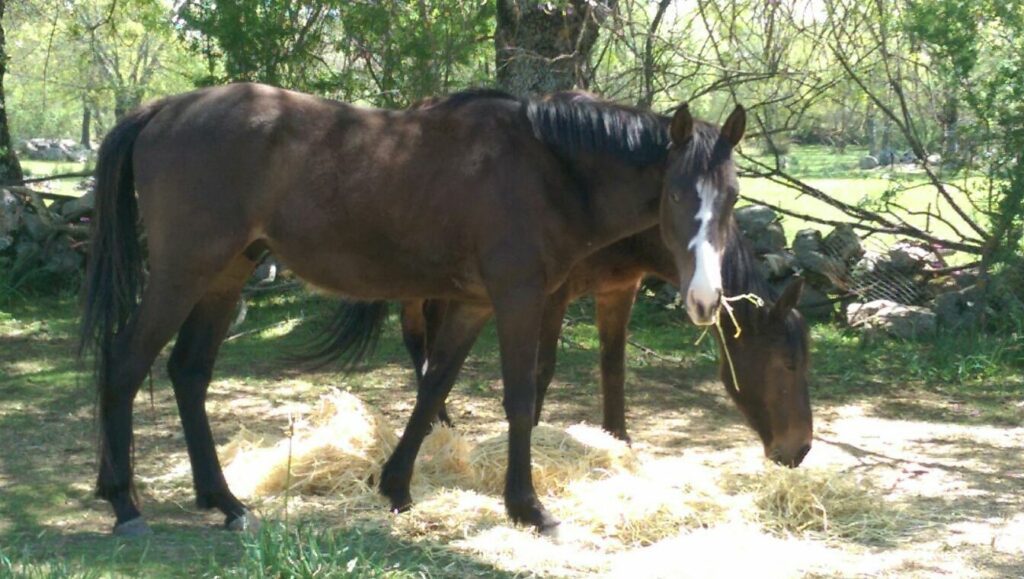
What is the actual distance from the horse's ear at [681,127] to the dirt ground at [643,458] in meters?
1.61

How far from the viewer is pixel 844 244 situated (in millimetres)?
10172

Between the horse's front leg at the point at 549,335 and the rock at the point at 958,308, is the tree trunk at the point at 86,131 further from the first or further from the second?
the horse's front leg at the point at 549,335

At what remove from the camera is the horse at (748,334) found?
19.2 feet

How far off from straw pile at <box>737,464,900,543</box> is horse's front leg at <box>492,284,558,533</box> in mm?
1004

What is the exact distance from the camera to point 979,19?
8.77 m

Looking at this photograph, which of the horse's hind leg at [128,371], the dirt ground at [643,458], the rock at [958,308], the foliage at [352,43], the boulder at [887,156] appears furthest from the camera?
the boulder at [887,156]

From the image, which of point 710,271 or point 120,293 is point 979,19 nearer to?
point 710,271

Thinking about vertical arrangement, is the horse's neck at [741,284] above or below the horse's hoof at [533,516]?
above

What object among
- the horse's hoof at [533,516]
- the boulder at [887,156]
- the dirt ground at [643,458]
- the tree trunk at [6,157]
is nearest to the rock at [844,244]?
the boulder at [887,156]

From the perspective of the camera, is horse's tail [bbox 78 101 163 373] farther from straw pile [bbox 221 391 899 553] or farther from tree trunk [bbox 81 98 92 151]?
tree trunk [bbox 81 98 92 151]

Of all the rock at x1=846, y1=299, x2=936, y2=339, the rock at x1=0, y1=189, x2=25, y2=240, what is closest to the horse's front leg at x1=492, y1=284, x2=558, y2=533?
the rock at x1=846, y1=299, x2=936, y2=339

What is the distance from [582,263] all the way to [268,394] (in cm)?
280

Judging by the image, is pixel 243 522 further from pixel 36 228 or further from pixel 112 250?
pixel 36 228

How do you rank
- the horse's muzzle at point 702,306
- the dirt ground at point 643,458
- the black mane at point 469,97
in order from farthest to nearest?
the black mane at point 469,97 → the dirt ground at point 643,458 → the horse's muzzle at point 702,306
